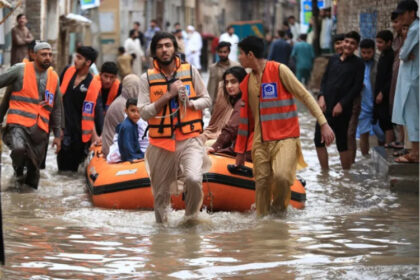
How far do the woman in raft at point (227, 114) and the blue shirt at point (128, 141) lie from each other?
75 cm

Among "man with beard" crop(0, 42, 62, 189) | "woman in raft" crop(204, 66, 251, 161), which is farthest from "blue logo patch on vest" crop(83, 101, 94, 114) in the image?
"woman in raft" crop(204, 66, 251, 161)

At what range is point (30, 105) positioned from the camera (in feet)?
34.8

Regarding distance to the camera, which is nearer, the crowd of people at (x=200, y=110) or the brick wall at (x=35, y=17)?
the crowd of people at (x=200, y=110)

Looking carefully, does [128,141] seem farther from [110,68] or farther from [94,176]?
[110,68]

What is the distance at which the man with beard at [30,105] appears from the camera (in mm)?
10547

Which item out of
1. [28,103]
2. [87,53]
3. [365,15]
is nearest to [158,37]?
[28,103]

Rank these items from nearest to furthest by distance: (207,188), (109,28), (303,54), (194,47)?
(207,188) → (303,54) → (194,47) → (109,28)

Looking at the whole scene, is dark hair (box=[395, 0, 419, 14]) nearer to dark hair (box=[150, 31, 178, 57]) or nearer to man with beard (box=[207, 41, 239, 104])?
dark hair (box=[150, 31, 178, 57])

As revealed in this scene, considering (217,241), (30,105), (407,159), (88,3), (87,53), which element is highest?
(88,3)

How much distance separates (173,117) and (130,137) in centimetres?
214

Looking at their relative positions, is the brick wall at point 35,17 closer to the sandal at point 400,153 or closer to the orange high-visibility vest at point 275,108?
the sandal at point 400,153

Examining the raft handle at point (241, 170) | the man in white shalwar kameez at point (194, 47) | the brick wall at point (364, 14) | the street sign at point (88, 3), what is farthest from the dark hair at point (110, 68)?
the man in white shalwar kameez at point (194, 47)

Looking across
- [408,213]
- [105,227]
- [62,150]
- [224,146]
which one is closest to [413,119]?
[408,213]

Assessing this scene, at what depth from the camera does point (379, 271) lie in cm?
662
